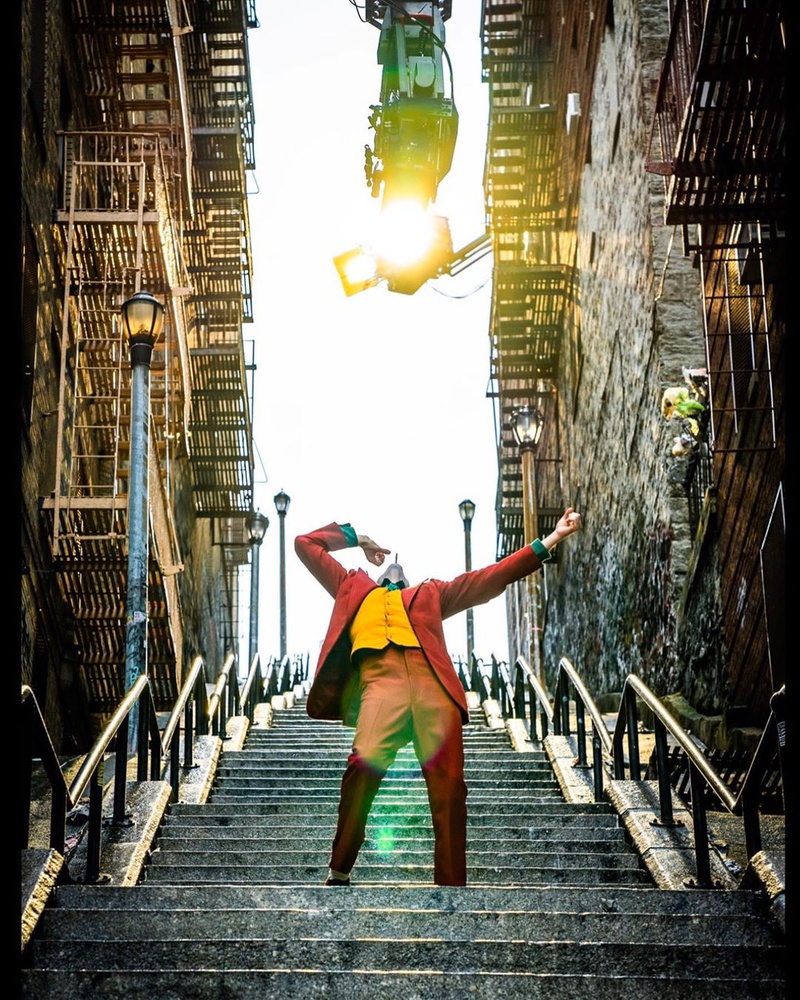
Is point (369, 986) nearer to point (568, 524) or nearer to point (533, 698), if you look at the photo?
point (568, 524)

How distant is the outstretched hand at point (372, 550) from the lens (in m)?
7.38

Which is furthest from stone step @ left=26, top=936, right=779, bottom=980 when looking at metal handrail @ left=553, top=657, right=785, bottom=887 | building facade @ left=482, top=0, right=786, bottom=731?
building facade @ left=482, top=0, right=786, bottom=731

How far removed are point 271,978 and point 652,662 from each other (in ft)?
36.1

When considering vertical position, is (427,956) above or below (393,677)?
below

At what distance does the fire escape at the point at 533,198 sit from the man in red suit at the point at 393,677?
1434 centimetres

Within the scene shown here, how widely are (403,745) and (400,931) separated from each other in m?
1.53

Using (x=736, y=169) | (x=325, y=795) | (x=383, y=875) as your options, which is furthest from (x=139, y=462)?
(x=736, y=169)

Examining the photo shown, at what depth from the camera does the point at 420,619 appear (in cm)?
705

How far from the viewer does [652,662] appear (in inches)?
598

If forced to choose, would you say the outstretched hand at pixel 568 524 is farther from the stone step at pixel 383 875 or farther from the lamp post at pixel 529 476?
the lamp post at pixel 529 476

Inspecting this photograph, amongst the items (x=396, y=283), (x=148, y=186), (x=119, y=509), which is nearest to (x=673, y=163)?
(x=119, y=509)

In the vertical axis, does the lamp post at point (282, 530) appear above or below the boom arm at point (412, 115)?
below

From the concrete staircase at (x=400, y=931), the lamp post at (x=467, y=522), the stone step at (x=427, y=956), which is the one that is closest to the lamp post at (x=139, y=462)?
the concrete staircase at (x=400, y=931)

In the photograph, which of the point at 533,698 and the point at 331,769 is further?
the point at 533,698
